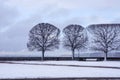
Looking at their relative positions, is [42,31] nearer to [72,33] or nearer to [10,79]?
[72,33]

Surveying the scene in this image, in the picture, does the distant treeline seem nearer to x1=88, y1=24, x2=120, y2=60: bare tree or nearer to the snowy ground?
x1=88, y1=24, x2=120, y2=60: bare tree

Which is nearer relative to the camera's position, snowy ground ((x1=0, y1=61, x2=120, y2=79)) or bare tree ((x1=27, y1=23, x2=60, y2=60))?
snowy ground ((x1=0, y1=61, x2=120, y2=79))

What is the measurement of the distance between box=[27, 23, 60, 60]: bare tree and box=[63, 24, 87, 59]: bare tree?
7.92 ft

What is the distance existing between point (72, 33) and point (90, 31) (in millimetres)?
4382

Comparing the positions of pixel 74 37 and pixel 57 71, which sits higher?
pixel 74 37

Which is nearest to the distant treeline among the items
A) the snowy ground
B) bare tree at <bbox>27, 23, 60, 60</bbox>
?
bare tree at <bbox>27, 23, 60, 60</bbox>

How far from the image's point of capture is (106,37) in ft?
234

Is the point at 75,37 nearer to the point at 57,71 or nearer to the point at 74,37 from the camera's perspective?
the point at 74,37

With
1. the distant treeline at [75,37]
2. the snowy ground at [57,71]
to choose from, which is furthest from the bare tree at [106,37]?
the snowy ground at [57,71]

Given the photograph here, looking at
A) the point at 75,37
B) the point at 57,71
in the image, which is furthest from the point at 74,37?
the point at 57,71

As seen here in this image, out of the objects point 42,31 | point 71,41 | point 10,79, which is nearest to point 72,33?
point 71,41

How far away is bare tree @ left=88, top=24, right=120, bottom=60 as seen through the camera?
2761 inches

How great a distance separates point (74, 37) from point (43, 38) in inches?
294

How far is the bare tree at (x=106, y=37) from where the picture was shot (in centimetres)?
7012
